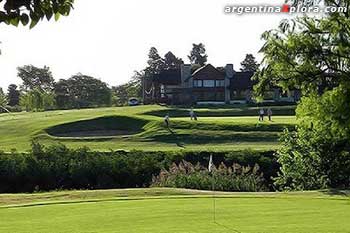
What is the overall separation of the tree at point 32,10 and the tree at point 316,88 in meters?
25.9

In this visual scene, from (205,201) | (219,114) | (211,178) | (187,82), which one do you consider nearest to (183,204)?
(205,201)

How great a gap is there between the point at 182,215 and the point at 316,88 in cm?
1874

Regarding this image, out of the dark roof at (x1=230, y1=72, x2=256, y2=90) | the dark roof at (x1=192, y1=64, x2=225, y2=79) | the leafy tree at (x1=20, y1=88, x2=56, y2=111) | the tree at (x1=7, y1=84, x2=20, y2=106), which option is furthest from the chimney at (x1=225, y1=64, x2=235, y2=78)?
the tree at (x1=7, y1=84, x2=20, y2=106)

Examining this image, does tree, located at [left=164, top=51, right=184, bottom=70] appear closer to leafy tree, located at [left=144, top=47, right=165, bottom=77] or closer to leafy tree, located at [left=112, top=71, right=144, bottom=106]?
leafy tree, located at [left=144, top=47, right=165, bottom=77]

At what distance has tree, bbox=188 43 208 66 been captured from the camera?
537 feet

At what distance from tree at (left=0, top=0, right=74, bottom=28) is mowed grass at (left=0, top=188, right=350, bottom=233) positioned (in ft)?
26.8

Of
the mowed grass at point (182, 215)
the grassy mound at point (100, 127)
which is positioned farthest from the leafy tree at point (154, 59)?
the mowed grass at point (182, 215)

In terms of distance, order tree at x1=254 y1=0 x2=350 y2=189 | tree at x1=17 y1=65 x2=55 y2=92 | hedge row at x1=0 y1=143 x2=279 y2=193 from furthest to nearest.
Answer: tree at x1=17 y1=65 x2=55 y2=92 → hedge row at x1=0 y1=143 x2=279 y2=193 → tree at x1=254 y1=0 x2=350 y2=189

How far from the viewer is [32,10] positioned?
11.8 ft

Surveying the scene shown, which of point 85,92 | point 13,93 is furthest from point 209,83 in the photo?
point 13,93

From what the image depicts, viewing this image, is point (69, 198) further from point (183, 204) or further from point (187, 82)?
point (187, 82)

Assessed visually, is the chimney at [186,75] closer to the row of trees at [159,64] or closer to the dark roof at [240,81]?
the dark roof at [240,81]

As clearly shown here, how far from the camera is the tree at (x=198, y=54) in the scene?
164 m

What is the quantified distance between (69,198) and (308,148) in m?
14.9
